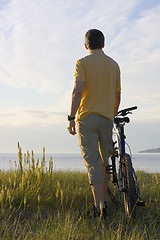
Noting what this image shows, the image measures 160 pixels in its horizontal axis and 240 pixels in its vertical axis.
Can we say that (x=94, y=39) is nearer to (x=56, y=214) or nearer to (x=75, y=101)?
(x=75, y=101)

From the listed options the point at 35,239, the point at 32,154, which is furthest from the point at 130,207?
the point at 32,154

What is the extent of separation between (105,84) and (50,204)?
5.96ft

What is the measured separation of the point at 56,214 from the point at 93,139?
1116 mm

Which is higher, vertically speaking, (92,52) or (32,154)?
(92,52)

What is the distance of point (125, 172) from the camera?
3.45 meters

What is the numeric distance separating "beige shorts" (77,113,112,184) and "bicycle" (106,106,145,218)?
0.52ft

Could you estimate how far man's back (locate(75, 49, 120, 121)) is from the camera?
3.62 meters

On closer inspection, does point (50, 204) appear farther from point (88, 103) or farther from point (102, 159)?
point (88, 103)

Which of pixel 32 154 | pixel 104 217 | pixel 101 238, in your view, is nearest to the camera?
pixel 101 238

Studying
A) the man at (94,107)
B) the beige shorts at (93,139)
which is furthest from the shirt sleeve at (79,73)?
the beige shorts at (93,139)

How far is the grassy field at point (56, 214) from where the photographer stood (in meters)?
2.98

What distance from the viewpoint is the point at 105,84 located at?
370 cm

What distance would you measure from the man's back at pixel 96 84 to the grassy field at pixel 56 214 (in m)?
0.97

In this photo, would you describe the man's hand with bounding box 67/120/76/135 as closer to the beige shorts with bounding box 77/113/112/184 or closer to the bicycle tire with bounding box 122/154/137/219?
the beige shorts with bounding box 77/113/112/184
